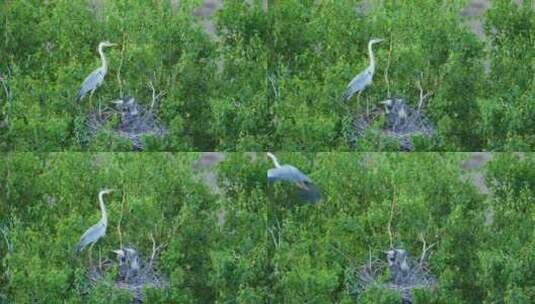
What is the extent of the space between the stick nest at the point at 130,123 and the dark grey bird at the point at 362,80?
29.8 inches

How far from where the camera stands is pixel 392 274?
16.8ft

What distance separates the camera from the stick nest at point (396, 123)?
5.11 m

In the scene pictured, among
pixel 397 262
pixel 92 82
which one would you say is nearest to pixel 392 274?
pixel 397 262

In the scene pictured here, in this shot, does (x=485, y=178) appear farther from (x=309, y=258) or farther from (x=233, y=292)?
(x=233, y=292)

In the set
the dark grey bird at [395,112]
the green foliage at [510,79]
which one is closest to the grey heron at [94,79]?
the dark grey bird at [395,112]

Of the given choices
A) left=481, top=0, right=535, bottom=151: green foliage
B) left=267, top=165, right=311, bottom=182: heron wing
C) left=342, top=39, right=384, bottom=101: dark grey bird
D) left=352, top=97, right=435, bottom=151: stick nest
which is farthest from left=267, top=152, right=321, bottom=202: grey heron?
left=481, top=0, right=535, bottom=151: green foliage

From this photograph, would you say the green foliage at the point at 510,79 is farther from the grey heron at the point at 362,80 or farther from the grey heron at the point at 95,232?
the grey heron at the point at 95,232

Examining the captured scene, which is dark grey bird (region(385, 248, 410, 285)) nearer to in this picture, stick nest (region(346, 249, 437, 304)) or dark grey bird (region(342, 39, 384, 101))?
stick nest (region(346, 249, 437, 304))

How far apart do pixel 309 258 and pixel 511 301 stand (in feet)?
2.68

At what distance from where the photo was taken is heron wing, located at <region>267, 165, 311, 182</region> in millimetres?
5074

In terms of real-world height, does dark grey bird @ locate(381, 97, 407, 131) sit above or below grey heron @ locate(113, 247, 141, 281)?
above

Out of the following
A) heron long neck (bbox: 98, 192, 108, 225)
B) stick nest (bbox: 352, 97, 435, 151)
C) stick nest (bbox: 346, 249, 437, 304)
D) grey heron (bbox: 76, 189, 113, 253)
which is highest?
stick nest (bbox: 352, 97, 435, 151)

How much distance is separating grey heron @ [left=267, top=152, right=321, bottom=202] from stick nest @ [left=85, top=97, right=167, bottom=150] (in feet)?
1.53

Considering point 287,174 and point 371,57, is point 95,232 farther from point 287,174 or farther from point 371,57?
point 371,57
